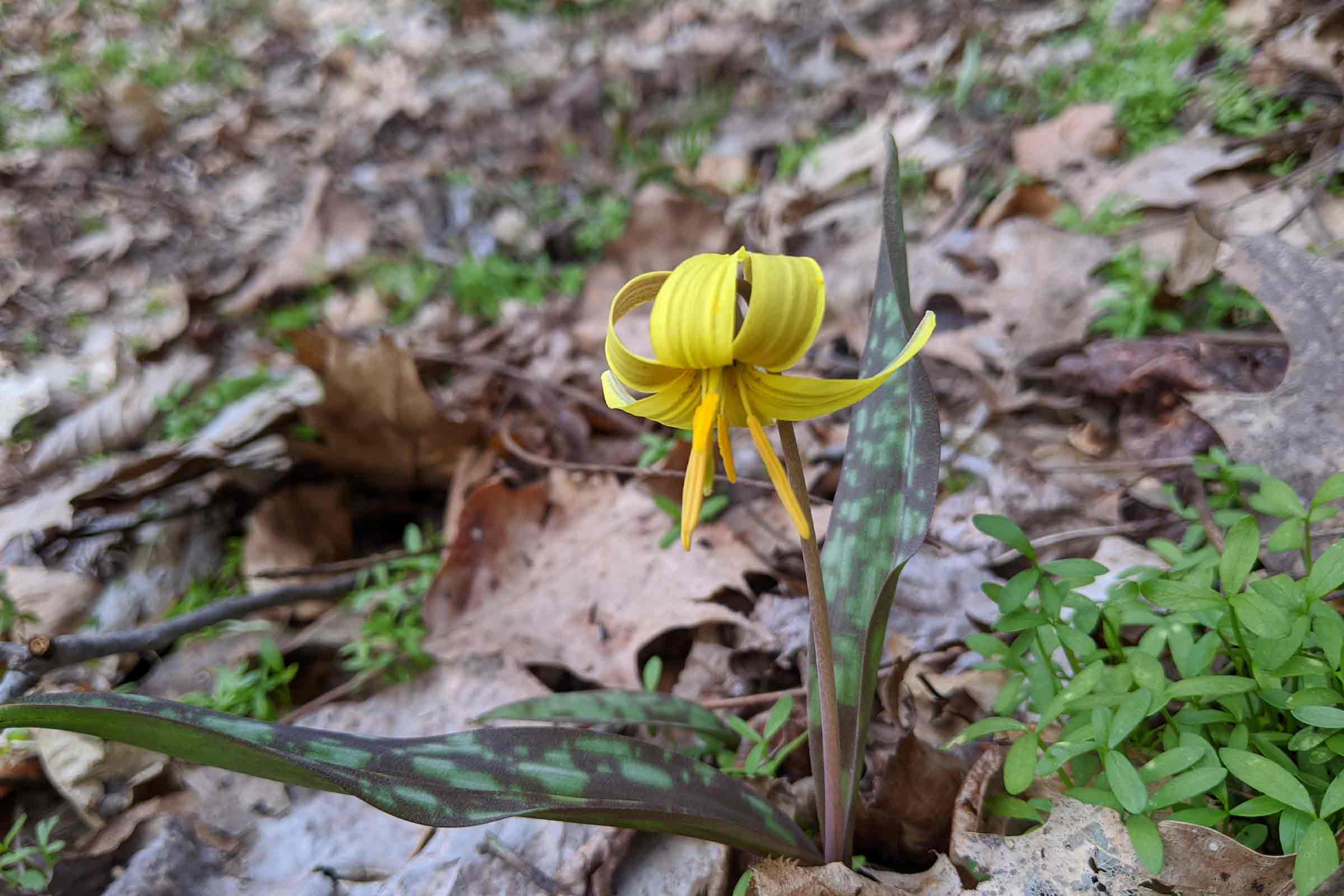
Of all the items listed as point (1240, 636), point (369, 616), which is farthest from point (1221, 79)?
point (369, 616)

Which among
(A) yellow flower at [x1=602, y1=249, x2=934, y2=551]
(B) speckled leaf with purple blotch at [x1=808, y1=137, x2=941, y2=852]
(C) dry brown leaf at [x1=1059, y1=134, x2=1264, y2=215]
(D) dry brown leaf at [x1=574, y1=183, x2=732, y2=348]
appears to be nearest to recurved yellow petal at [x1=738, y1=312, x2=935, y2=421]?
(A) yellow flower at [x1=602, y1=249, x2=934, y2=551]

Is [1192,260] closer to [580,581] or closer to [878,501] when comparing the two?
[878,501]

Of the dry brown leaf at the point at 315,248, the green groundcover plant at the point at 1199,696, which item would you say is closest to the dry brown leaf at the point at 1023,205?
the green groundcover plant at the point at 1199,696

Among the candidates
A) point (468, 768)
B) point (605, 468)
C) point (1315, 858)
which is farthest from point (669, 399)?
point (605, 468)

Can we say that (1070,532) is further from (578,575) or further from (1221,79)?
(1221,79)

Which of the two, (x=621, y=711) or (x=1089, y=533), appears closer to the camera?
(x=621, y=711)

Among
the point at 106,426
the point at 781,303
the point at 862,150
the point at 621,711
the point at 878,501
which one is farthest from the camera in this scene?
the point at 862,150

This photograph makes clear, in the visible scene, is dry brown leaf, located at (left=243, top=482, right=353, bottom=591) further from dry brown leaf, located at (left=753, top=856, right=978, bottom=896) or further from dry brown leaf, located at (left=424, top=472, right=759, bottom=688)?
dry brown leaf, located at (left=753, top=856, right=978, bottom=896)
